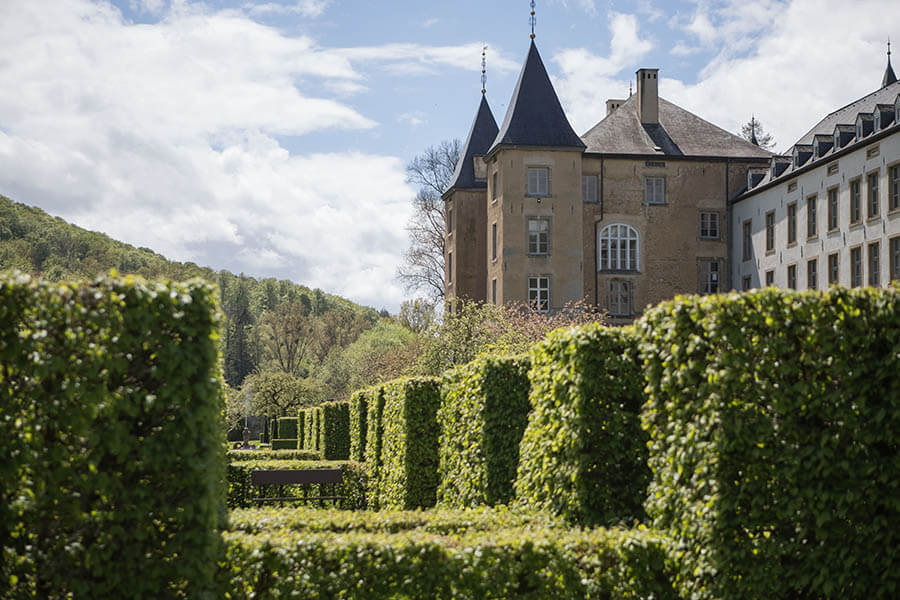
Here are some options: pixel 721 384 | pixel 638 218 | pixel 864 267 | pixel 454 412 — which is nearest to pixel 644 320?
pixel 721 384

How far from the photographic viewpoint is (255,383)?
6738 cm

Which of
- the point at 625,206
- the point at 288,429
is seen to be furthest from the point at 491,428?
the point at 288,429

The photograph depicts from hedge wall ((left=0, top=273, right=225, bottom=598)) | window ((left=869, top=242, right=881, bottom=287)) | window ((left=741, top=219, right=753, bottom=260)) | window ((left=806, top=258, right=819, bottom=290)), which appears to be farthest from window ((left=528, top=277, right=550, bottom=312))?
hedge wall ((left=0, top=273, right=225, bottom=598))

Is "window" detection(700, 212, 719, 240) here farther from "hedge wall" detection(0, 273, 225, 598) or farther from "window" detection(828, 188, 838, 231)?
"hedge wall" detection(0, 273, 225, 598)

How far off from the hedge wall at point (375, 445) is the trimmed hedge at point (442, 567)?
1153cm

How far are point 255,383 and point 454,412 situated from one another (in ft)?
182

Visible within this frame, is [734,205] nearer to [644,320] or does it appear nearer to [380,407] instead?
[380,407]

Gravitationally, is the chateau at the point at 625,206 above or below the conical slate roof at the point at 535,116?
below

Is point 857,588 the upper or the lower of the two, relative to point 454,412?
lower

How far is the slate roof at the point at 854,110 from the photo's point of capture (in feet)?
143

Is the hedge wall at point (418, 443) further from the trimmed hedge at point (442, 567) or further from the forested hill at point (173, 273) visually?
the forested hill at point (173, 273)

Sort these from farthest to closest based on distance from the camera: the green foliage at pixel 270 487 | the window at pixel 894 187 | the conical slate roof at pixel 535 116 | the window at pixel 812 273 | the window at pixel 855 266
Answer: the conical slate roof at pixel 535 116 → the window at pixel 812 273 → the window at pixel 855 266 → the window at pixel 894 187 → the green foliage at pixel 270 487

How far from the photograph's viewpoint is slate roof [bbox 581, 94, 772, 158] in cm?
5406

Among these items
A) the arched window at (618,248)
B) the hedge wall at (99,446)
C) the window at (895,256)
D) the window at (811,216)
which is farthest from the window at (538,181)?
the hedge wall at (99,446)
